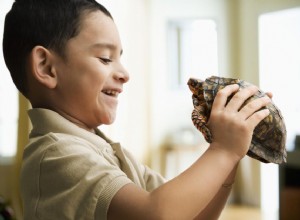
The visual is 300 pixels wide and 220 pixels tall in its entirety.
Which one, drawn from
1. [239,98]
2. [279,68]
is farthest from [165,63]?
[239,98]

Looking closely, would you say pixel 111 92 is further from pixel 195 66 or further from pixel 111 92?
pixel 195 66

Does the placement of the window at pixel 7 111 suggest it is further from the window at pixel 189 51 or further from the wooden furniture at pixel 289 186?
the wooden furniture at pixel 289 186

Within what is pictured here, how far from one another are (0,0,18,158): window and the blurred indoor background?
79cm

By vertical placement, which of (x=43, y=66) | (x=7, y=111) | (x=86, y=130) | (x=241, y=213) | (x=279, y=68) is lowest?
(x=241, y=213)

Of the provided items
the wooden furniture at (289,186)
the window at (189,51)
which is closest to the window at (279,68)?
the window at (189,51)

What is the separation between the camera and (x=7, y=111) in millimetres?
3162

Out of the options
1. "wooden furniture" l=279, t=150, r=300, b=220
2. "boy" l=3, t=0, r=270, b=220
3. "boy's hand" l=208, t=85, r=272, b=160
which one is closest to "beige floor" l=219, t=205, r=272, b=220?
"wooden furniture" l=279, t=150, r=300, b=220

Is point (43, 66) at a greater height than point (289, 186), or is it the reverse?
point (43, 66)

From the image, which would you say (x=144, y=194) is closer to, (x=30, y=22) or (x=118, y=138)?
(x=30, y=22)

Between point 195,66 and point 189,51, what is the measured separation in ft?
0.56

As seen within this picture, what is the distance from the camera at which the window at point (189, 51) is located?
4.14 m

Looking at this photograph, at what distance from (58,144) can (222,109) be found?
0.24 m

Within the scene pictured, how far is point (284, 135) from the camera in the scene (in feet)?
2.16

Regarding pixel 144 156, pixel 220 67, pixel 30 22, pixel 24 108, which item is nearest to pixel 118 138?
pixel 144 156
